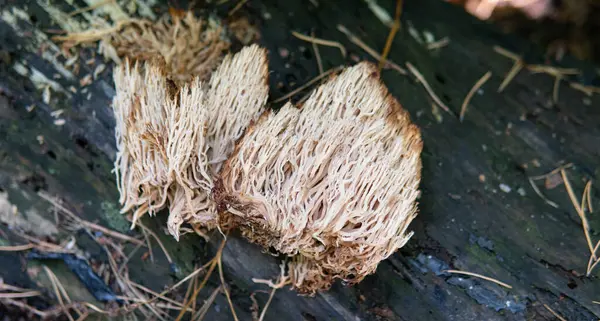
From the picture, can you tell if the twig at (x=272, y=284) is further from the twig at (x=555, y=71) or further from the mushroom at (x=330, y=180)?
the twig at (x=555, y=71)

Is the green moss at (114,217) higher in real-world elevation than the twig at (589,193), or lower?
lower

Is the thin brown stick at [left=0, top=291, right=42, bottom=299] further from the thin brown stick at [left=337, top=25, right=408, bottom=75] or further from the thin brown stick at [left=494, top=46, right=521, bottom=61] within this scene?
the thin brown stick at [left=494, top=46, right=521, bottom=61]

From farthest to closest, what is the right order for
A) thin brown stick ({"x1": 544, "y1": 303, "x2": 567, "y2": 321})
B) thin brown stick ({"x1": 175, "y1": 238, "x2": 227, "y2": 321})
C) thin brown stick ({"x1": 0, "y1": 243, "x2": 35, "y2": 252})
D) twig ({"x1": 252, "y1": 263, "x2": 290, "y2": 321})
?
thin brown stick ({"x1": 0, "y1": 243, "x2": 35, "y2": 252}), thin brown stick ({"x1": 175, "y1": 238, "x2": 227, "y2": 321}), twig ({"x1": 252, "y1": 263, "x2": 290, "y2": 321}), thin brown stick ({"x1": 544, "y1": 303, "x2": 567, "y2": 321})

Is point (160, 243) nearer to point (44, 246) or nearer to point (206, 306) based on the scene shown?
point (206, 306)

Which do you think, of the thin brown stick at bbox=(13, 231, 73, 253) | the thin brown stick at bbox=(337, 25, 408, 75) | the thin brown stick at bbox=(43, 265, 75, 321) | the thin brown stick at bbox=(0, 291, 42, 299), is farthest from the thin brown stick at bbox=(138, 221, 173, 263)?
the thin brown stick at bbox=(337, 25, 408, 75)

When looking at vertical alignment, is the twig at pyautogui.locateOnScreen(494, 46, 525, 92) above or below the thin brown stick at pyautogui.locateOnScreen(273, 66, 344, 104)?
above

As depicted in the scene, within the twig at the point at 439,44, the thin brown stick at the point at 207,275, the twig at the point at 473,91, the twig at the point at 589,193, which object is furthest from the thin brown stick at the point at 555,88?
the thin brown stick at the point at 207,275

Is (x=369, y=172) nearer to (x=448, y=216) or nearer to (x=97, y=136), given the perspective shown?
(x=448, y=216)
